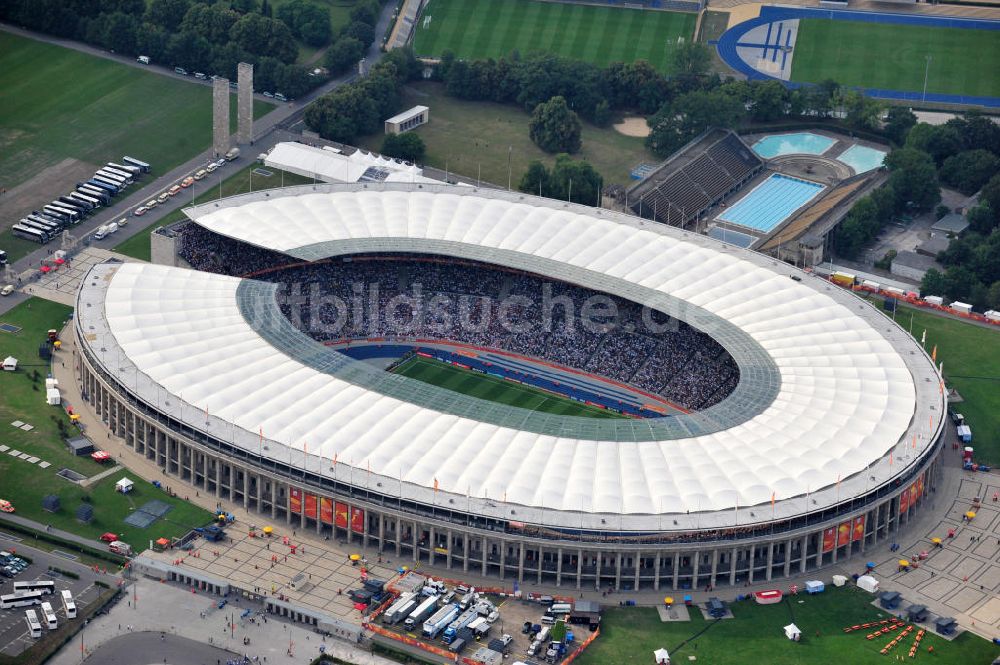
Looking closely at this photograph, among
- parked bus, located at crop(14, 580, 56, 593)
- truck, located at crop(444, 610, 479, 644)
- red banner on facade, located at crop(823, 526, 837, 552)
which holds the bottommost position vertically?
parked bus, located at crop(14, 580, 56, 593)

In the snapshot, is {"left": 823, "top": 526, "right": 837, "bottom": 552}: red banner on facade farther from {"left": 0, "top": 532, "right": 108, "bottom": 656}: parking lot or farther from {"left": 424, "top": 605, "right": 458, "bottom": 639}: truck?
{"left": 0, "top": 532, "right": 108, "bottom": 656}: parking lot

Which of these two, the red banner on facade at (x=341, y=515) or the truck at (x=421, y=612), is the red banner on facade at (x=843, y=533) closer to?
the truck at (x=421, y=612)

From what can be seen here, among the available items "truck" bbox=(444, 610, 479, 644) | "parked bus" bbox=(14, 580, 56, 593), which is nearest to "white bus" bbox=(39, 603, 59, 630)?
"parked bus" bbox=(14, 580, 56, 593)

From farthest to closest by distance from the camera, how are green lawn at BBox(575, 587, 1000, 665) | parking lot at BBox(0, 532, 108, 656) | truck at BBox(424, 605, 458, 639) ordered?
green lawn at BBox(575, 587, 1000, 665) → truck at BBox(424, 605, 458, 639) → parking lot at BBox(0, 532, 108, 656)

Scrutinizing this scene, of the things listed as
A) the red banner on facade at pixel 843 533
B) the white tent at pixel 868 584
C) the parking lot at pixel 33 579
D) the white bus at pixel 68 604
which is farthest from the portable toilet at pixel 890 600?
the white bus at pixel 68 604

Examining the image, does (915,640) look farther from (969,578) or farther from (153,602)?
(153,602)

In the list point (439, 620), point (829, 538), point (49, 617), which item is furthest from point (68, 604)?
point (829, 538)

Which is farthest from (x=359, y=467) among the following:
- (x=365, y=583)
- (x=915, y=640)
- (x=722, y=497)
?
(x=915, y=640)
